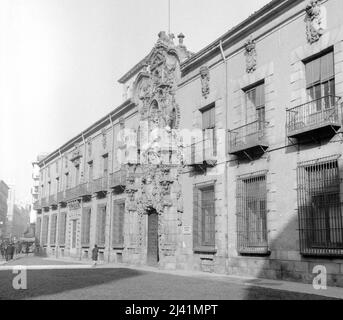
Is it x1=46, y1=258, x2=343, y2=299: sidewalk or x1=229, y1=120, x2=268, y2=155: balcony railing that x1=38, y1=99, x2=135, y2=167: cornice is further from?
x1=46, y1=258, x2=343, y2=299: sidewalk

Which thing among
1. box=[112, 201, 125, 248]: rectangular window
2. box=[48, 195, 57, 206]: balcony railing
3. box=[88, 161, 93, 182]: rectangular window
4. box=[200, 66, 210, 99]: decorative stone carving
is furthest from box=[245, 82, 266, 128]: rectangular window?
box=[48, 195, 57, 206]: balcony railing

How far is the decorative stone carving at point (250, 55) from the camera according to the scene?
16516mm

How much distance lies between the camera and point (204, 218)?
62.2 feet

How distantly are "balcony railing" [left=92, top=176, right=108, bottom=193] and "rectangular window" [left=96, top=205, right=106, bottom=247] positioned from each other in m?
1.02

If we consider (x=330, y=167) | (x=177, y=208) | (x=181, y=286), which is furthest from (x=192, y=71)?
(x=181, y=286)

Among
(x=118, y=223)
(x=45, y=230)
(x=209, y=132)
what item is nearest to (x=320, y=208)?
(x=209, y=132)

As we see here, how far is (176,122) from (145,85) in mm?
3711

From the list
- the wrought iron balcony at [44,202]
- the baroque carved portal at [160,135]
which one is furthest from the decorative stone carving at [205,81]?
the wrought iron balcony at [44,202]

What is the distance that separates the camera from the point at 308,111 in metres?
14.0

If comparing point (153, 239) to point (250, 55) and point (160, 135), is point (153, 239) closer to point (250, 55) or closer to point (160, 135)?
point (160, 135)

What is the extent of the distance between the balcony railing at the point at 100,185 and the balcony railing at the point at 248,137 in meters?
12.7

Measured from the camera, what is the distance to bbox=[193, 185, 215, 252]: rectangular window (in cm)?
1842

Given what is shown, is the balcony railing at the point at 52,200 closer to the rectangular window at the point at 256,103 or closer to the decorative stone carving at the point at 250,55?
the rectangular window at the point at 256,103

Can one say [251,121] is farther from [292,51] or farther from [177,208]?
[177,208]
